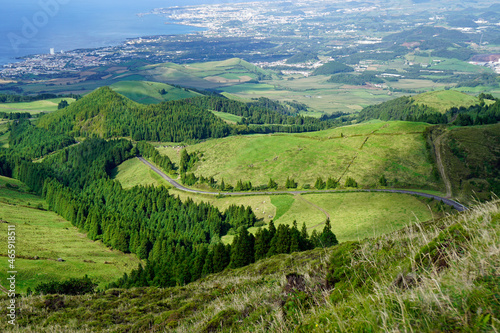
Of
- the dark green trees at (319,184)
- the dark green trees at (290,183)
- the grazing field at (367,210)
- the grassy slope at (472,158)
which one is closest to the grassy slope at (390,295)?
the grazing field at (367,210)

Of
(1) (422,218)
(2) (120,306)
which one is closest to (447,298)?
(2) (120,306)

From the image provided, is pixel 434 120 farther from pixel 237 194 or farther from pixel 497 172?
pixel 237 194

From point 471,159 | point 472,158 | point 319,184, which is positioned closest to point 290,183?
point 319,184

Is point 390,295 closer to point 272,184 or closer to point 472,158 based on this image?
point 272,184

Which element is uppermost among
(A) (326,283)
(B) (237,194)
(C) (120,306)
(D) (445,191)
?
(A) (326,283)

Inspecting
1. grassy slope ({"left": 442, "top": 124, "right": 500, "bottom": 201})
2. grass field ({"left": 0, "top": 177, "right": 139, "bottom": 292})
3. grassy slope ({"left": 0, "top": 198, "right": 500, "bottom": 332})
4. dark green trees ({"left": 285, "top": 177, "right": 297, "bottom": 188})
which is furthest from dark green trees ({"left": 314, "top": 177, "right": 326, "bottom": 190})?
grassy slope ({"left": 0, "top": 198, "right": 500, "bottom": 332})

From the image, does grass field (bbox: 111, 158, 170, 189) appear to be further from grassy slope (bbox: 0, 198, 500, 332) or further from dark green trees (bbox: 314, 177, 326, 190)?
grassy slope (bbox: 0, 198, 500, 332)
